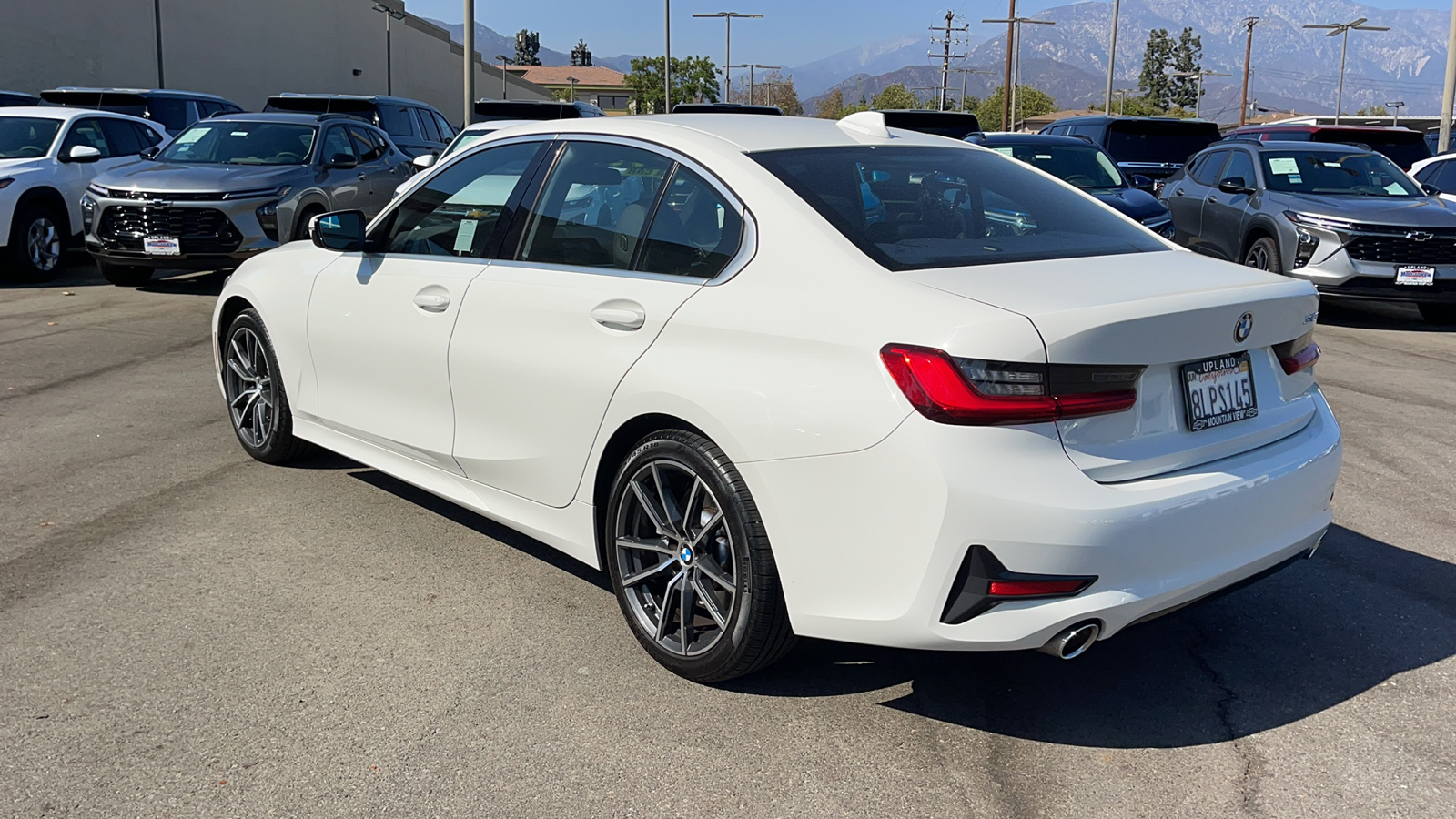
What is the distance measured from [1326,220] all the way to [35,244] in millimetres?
12702

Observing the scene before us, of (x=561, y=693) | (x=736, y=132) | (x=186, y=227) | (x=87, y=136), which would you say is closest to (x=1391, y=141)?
(x=186, y=227)

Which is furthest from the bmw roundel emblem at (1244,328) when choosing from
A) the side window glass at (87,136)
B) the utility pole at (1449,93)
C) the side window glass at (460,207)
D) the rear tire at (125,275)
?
the utility pole at (1449,93)

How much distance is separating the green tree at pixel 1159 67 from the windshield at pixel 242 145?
116 meters

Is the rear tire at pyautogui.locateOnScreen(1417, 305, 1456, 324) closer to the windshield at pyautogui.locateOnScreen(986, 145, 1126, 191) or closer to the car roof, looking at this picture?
the windshield at pyautogui.locateOnScreen(986, 145, 1126, 191)

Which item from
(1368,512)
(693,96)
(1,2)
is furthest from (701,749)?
(693,96)

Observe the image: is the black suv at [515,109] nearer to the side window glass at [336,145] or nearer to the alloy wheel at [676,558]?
the side window glass at [336,145]

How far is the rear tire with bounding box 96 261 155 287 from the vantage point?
41.3 feet

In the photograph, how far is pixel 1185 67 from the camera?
11638 cm

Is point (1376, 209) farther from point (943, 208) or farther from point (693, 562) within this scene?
point (693, 562)

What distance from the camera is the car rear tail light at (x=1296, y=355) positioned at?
11.8ft

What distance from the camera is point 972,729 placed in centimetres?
338

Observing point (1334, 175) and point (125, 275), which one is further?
point (125, 275)

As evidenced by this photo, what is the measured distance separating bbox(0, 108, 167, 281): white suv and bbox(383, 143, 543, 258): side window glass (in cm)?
917

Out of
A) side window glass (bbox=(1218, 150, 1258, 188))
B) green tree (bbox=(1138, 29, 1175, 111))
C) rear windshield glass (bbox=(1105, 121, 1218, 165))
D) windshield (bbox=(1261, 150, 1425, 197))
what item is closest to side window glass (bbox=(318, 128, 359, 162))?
side window glass (bbox=(1218, 150, 1258, 188))
